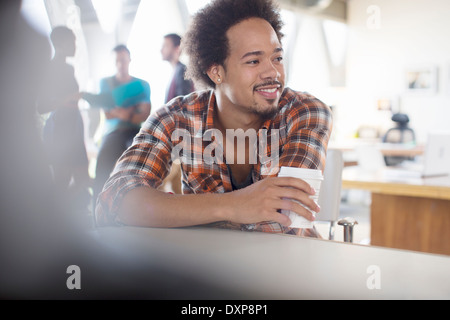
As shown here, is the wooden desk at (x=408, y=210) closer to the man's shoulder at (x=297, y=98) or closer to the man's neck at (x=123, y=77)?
the man's shoulder at (x=297, y=98)

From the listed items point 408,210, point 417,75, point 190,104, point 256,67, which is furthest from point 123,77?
point 408,210

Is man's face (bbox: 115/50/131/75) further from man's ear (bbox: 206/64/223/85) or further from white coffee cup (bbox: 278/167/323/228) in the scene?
white coffee cup (bbox: 278/167/323/228)

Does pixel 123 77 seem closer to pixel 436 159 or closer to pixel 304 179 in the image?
pixel 304 179

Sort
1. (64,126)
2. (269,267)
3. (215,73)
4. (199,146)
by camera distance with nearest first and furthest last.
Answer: (269,267) < (64,126) < (199,146) < (215,73)

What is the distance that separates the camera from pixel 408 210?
156 centimetres

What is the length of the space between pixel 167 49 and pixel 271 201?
64 centimetres

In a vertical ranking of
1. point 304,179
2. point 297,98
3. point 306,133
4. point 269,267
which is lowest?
point 269,267

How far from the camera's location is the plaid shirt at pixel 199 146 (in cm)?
71

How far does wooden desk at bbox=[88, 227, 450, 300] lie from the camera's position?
39cm

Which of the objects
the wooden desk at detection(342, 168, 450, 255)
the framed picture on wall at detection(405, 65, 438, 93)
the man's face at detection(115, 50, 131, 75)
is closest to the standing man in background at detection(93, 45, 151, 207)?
the man's face at detection(115, 50, 131, 75)

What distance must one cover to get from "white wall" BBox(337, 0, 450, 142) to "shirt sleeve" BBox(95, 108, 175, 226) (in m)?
0.40

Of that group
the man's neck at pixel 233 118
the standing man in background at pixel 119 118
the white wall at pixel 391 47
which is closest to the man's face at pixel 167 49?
the standing man in background at pixel 119 118
